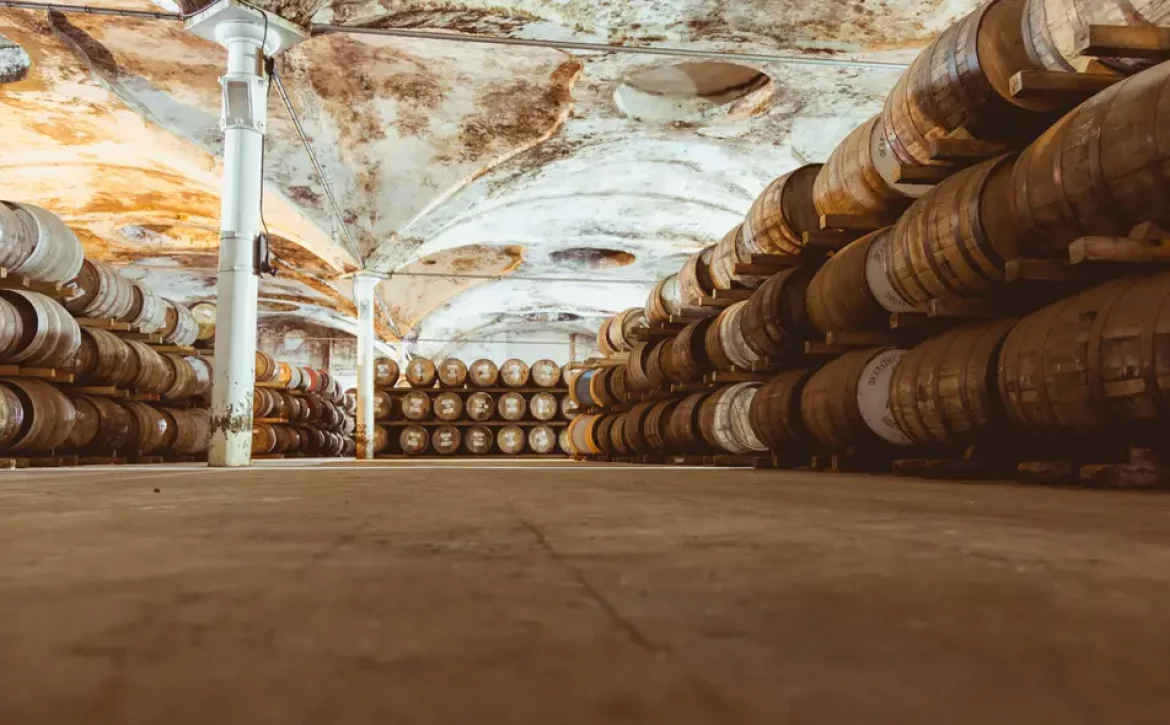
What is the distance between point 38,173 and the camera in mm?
14188

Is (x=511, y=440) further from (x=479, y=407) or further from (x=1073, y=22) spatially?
(x=1073, y=22)

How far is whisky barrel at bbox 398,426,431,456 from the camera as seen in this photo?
1641 cm

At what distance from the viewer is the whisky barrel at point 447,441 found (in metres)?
16.4

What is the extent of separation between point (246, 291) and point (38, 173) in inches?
348

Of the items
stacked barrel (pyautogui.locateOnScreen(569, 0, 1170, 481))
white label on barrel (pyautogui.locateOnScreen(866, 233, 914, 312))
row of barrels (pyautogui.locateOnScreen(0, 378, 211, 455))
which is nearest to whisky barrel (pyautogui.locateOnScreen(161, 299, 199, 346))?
row of barrels (pyautogui.locateOnScreen(0, 378, 211, 455))

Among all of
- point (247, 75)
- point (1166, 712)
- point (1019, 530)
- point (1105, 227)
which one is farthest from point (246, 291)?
point (1166, 712)

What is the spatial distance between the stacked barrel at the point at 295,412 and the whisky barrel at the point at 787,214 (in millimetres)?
9066

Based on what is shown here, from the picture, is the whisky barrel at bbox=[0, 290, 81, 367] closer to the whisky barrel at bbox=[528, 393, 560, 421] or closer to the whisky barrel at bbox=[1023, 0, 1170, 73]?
the whisky barrel at bbox=[1023, 0, 1170, 73]

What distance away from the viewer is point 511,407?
54.7ft

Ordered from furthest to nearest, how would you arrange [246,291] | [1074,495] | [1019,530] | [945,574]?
[246,291] → [1074,495] → [1019,530] → [945,574]

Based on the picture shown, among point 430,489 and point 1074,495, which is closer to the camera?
point 1074,495

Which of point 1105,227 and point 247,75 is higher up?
point 247,75

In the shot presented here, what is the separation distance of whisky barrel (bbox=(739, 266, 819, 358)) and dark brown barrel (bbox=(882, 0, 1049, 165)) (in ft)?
5.85

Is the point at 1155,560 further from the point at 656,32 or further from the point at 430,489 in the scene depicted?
the point at 656,32
